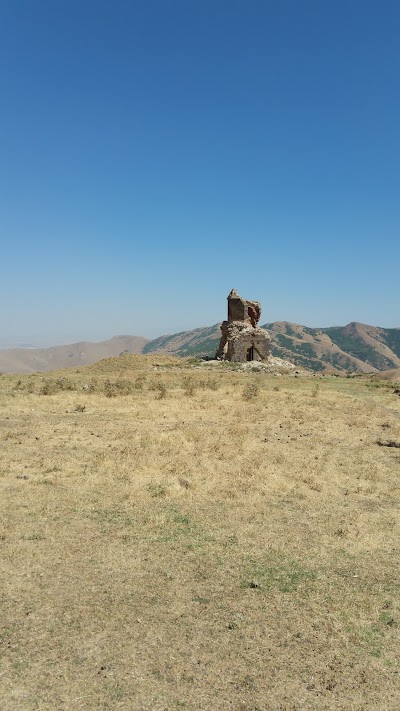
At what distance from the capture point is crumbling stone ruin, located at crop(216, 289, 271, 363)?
52.3 meters

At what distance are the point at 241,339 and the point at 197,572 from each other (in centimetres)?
4523

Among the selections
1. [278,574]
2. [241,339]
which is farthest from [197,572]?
[241,339]

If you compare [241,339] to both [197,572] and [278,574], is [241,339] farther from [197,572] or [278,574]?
[197,572]

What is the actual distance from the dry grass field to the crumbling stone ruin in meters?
35.1

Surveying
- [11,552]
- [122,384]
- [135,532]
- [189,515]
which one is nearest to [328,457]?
[189,515]

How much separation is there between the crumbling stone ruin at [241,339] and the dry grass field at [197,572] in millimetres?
35086

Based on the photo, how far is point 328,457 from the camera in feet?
49.4

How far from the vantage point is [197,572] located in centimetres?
762

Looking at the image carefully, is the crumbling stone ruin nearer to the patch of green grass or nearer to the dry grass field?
the dry grass field

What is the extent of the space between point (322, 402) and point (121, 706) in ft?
77.8

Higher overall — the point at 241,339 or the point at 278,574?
the point at 241,339

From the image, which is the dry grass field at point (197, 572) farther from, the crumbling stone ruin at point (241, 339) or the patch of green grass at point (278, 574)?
the crumbling stone ruin at point (241, 339)

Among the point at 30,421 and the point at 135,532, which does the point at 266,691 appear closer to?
the point at 135,532

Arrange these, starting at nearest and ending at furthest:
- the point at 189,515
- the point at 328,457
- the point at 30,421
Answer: the point at 189,515
the point at 328,457
the point at 30,421
